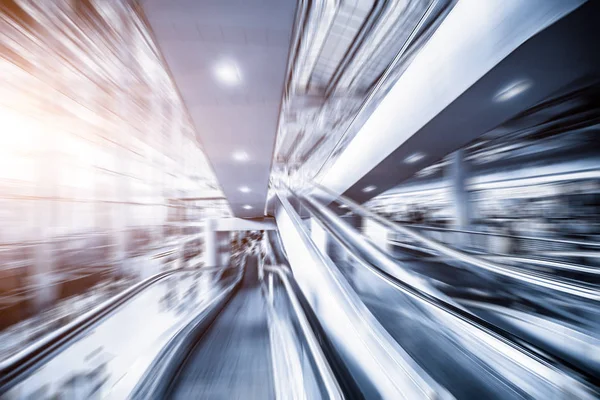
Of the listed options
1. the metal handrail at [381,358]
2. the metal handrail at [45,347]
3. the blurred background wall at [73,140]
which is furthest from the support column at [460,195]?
the metal handrail at [45,347]

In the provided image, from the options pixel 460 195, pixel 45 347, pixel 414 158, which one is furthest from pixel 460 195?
pixel 45 347

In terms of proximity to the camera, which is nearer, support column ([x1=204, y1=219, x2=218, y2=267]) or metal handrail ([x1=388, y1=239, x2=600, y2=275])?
metal handrail ([x1=388, y1=239, x2=600, y2=275])

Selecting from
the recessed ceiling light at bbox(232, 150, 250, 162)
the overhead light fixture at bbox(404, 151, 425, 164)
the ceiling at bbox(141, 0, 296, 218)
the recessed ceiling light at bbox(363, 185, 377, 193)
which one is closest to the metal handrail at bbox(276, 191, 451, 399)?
the ceiling at bbox(141, 0, 296, 218)

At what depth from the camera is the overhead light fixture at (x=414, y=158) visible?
3645mm

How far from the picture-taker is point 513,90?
7.45 ft

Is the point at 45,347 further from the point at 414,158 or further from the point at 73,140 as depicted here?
the point at 414,158

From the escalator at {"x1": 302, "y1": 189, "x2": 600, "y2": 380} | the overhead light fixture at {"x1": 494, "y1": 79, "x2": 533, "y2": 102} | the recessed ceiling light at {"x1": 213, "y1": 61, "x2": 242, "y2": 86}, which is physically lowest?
the escalator at {"x1": 302, "y1": 189, "x2": 600, "y2": 380}

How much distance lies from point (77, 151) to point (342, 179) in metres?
5.19

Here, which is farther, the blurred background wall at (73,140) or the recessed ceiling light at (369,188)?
the recessed ceiling light at (369,188)

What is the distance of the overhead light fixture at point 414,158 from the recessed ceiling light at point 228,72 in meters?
2.79

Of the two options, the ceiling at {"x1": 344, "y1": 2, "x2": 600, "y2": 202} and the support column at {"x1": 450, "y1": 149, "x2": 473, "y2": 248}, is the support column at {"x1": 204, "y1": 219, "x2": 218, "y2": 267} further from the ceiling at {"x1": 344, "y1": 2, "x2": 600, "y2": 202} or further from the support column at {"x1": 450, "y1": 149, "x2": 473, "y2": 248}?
the support column at {"x1": 450, "y1": 149, "x2": 473, "y2": 248}

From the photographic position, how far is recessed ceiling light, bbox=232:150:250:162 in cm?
399

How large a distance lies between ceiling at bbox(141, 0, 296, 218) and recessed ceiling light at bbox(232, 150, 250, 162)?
45 centimetres

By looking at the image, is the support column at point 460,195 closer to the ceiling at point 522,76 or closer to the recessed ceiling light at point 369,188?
the recessed ceiling light at point 369,188
